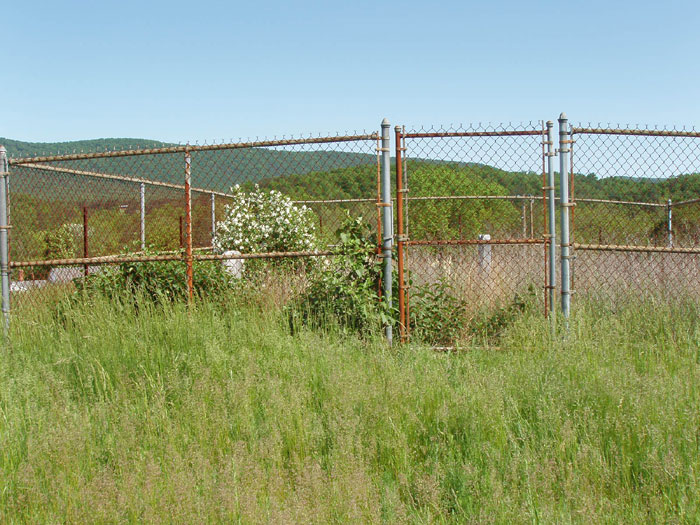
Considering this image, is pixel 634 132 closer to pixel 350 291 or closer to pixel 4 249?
pixel 350 291

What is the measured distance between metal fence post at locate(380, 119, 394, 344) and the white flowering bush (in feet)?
13.5

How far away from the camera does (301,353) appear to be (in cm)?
499

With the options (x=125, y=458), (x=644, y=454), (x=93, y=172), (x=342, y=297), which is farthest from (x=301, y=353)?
(x=93, y=172)

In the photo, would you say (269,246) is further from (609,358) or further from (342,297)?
(609,358)

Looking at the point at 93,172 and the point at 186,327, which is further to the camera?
the point at 93,172

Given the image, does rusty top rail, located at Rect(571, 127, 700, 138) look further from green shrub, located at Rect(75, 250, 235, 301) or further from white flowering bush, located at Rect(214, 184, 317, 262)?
white flowering bush, located at Rect(214, 184, 317, 262)

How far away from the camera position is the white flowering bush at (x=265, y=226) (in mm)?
10039

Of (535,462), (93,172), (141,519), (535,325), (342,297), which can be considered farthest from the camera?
(93,172)

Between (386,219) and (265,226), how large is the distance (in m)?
4.75

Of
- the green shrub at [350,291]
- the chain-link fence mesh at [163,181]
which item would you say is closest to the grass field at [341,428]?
the green shrub at [350,291]

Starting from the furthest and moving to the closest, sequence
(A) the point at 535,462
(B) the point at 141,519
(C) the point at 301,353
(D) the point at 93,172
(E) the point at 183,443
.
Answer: (D) the point at 93,172
(C) the point at 301,353
(E) the point at 183,443
(A) the point at 535,462
(B) the point at 141,519

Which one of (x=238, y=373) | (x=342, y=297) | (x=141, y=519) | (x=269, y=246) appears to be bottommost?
(x=141, y=519)

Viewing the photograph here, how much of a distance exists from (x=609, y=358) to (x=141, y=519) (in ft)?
11.2

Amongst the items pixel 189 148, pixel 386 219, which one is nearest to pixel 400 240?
pixel 386 219
